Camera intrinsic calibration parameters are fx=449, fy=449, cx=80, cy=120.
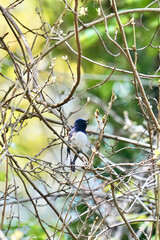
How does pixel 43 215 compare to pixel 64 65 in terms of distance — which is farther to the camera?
pixel 64 65

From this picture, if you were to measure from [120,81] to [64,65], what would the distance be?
1016 mm

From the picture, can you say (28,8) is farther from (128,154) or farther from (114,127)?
(128,154)

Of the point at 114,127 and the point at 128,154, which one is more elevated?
the point at 114,127

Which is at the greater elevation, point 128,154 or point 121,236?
point 128,154

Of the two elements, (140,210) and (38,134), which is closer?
(140,210)

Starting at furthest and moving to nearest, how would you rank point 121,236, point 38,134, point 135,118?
point 38,134 → point 135,118 → point 121,236

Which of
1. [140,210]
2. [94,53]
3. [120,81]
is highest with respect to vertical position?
[94,53]

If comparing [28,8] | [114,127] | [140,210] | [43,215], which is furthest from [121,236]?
[28,8]

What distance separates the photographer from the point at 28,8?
20.6 feet

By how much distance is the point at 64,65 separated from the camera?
679 cm

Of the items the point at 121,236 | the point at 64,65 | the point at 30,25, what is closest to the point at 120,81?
the point at 64,65

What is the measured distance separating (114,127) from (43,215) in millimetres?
1538

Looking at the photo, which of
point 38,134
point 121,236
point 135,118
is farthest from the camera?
point 38,134

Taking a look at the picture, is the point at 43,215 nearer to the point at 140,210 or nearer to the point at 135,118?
the point at 140,210
